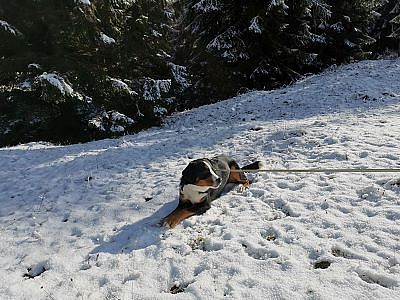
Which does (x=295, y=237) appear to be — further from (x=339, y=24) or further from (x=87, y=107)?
(x=339, y=24)

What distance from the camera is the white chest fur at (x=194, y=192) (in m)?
5.56

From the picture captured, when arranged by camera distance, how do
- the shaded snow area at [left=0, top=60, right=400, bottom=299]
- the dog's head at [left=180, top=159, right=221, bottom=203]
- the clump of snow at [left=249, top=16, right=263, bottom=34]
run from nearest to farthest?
the shaded snow area at [left=0, top=60, right=400, bottom=299], the dog's head at [left=180, top=159, right=221, bottom=203], the clump of snow at [left=249, top=16, right=263, bottom=34]

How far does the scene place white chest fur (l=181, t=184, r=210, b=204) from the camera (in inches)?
219

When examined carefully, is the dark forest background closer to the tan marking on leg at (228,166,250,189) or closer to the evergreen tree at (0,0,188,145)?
the evergreen tree at (0,0,188,145)

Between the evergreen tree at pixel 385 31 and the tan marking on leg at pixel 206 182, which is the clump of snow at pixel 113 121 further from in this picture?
the evergreen tree at pixel 385 31

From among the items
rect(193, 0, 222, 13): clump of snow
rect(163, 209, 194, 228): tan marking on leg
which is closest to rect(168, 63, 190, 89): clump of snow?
rect(193, 0, 222, 13): clump of snow

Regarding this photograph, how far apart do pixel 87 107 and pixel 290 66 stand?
35.7ft

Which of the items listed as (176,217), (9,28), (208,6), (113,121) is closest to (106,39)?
(113,121)

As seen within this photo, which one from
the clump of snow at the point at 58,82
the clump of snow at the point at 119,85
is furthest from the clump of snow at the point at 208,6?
the clump of snow at the point at 58,82

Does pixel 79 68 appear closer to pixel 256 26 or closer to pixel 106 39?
pixel 106 39

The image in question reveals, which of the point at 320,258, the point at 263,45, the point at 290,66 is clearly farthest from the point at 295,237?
the point at 290,66

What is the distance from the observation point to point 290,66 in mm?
19578

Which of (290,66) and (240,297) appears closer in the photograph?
(240,297)

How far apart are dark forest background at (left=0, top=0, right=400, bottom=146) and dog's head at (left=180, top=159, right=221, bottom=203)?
7.57 metres
